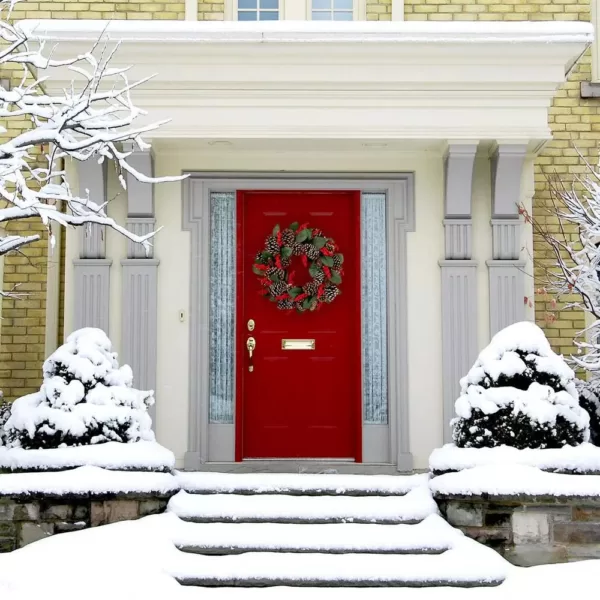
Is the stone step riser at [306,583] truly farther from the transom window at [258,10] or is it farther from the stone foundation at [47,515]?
the transom window at [258,10]

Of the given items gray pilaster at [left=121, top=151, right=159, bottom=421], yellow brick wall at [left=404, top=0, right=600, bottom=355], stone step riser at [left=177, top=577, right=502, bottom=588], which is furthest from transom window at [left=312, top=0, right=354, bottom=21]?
stone step riser at [left=177, top=577, right=502, bottom=588]

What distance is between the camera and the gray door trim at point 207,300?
666cm

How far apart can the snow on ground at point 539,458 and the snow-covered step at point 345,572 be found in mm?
650

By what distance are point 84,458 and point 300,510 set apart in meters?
1.43

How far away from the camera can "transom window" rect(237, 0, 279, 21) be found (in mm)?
7910

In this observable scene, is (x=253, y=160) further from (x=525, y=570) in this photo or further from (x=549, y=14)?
(x=525, y=570)

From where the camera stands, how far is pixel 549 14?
308 inches

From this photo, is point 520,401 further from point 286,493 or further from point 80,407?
point 80,407

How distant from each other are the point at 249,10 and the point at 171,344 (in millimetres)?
3652

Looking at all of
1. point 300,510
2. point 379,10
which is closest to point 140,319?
point 300,510

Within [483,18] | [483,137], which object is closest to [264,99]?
[483,137]

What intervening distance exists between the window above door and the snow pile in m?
5.10

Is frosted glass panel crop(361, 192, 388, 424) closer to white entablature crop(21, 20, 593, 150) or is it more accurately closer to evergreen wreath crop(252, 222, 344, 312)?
evergreen wreath crop(252, 222, 344, 312)

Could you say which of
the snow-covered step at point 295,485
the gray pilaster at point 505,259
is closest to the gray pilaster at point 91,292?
the snow-covered step at point 295,485
